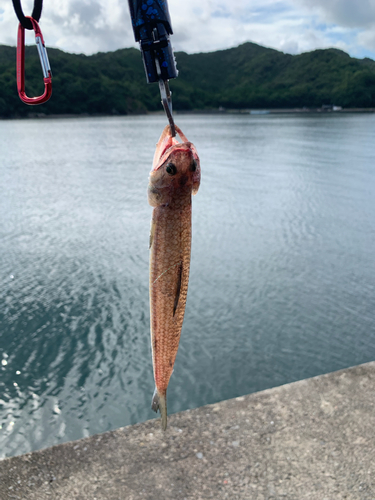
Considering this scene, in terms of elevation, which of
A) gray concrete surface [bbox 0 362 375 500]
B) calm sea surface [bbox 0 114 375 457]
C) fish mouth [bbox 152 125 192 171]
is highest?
fish mouth [bbox 152 125 192 171]

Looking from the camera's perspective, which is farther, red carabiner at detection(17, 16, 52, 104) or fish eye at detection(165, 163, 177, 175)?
red carabiner at detection(17, 16, 52, 104)

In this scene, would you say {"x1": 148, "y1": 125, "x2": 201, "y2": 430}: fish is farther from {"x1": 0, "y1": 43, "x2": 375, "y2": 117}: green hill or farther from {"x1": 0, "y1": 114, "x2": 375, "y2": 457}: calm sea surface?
{"x1": 0, "y1": 43, "x2": 375, "y2": 117}: green hill

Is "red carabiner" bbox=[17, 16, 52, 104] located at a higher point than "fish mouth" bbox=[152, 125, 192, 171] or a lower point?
higher

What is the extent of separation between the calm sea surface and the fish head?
549cm

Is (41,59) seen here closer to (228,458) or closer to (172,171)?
(172,171)

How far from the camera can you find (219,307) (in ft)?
29.5

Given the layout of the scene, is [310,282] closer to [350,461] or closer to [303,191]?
[350,461]

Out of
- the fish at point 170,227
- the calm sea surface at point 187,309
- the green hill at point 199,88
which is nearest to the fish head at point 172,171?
the fish at point 170,227

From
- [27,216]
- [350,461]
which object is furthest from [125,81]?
[350,461]

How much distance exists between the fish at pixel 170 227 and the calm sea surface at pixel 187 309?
525cm

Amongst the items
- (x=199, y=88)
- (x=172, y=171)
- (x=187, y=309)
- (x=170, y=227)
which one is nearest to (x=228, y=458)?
(x=170, y=227)

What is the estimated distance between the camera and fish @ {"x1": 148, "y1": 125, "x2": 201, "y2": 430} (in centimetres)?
125

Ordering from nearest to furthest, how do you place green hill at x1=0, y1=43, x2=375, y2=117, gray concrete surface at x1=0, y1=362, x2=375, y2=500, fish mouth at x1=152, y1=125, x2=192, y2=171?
1. fish mouth at x1=152, y1=125, x2=192, y2=171
2. gray concrete surface at x1=0, y1=362, x2=375, y2=500
3. green hill at x1=0, y1=43, x2=375, y2=117

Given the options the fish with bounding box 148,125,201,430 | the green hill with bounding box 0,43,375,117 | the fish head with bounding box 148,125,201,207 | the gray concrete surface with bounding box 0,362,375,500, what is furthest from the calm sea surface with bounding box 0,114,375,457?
the green hill with bounding box 0,43,375,117
